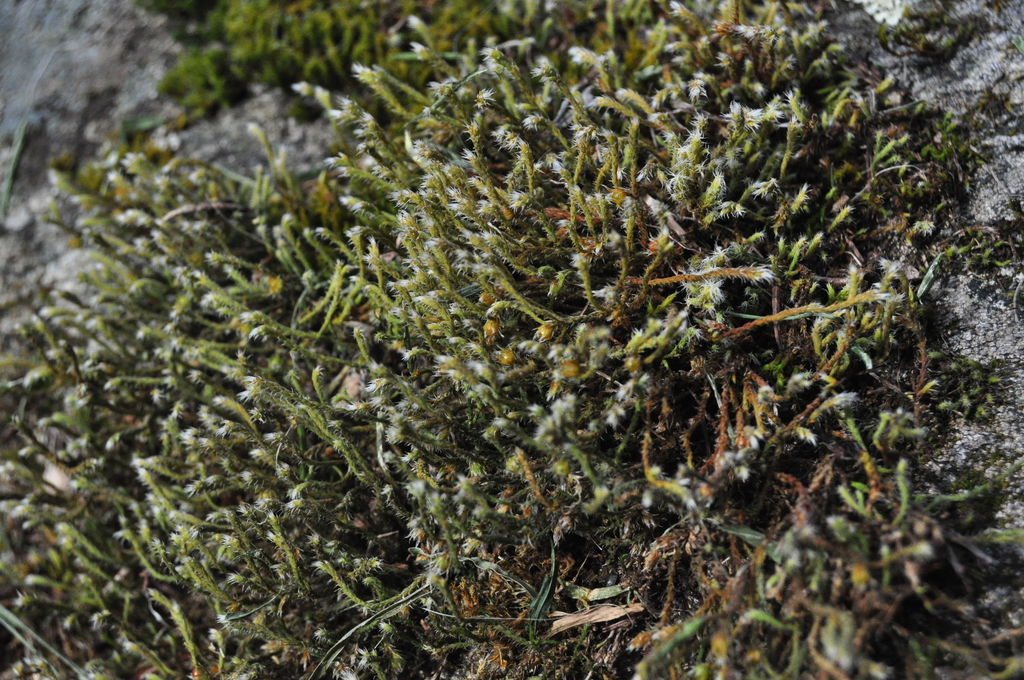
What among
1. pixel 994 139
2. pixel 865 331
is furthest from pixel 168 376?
pixel 994 139

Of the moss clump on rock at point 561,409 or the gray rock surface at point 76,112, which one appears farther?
the gray rock surface at point 76,112

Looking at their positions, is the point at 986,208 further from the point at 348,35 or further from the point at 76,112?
the point at 76,112

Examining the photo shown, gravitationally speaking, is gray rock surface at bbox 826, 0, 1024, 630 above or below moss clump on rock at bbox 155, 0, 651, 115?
below

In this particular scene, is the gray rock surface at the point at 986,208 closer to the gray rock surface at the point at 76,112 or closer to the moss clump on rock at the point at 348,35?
the moss clump on rock at the point at 348,35

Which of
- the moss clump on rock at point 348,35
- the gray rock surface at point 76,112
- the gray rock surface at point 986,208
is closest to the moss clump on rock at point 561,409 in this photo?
the gray rock surface at point 986,208

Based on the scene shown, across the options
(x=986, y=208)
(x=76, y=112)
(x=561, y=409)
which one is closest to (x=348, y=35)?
(x=76, y=112)

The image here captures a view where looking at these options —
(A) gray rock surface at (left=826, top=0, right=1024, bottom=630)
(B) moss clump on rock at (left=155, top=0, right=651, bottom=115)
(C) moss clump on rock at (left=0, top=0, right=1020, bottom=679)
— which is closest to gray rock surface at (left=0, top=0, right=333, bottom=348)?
(B) moss clump on rock at (left=155, top=0, right=651, bottom=115)

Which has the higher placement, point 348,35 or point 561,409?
point 348,35

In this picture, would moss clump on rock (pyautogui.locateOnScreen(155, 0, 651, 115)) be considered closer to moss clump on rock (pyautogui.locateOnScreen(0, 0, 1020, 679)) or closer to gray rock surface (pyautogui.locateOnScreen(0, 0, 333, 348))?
gray rock surface (pyautogui.locateOnScreen(0, 0, 333, 348))
